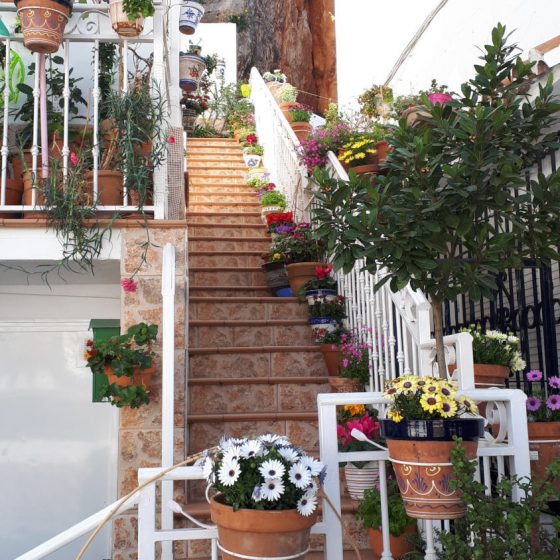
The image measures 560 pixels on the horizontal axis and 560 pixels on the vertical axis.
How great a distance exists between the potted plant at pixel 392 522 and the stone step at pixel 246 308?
7.60ft

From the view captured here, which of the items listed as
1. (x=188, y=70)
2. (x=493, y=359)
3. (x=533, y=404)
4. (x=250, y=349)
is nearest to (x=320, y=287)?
(x=250, y=349)

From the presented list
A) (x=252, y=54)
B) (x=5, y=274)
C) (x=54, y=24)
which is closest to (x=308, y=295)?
(x=5, y=274)

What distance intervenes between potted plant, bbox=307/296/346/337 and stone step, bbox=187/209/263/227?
2271 mm

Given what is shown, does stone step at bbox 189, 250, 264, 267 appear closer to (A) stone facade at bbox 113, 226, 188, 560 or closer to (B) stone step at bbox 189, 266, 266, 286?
(B) stone step at bbox 189, 266, 266, 286

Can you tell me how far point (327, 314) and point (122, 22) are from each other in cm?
242

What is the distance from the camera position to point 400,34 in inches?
295

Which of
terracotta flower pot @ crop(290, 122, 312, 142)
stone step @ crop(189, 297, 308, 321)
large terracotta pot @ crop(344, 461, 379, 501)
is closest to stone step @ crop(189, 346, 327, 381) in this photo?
stone step @ crop(189, 297, 308, 321)

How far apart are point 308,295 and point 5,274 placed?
2.18m

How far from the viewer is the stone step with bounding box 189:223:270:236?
6.92 m

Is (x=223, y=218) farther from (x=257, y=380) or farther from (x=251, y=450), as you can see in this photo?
(x=251, y=450)

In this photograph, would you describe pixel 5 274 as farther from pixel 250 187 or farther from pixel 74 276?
pixel 250 187

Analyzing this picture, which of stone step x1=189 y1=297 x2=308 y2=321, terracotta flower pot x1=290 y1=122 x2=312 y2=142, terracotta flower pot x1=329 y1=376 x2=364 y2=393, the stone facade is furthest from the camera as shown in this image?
terracotta flower pot x1=290 y1=122 x2=312 y2=142

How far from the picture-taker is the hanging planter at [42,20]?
378cm

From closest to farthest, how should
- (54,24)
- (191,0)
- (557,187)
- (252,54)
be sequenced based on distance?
(557,187) < (54,24) < (191,0) < (252,54)
